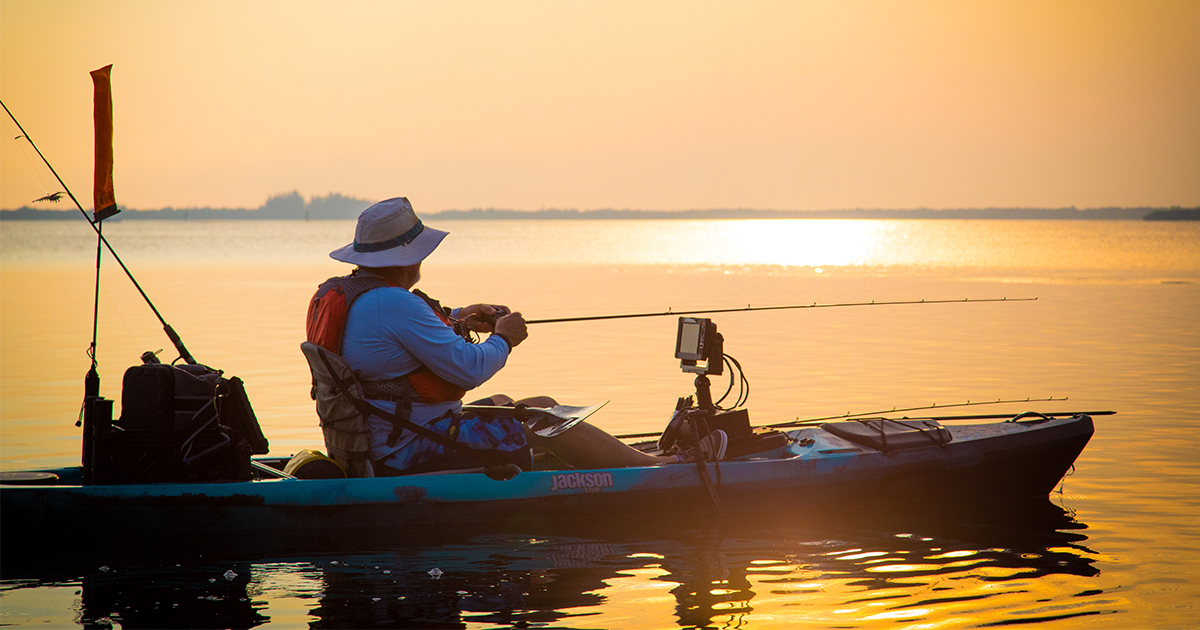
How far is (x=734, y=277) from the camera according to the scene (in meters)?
43.2

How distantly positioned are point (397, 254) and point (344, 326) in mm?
438

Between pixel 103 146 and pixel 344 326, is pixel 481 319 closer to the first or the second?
pixel 344 326

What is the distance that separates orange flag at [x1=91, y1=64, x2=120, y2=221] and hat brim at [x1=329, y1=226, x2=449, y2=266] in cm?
146

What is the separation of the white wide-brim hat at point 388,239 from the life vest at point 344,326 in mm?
111

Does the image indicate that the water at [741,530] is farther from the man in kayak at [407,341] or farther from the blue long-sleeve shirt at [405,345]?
the blue long-sleeve shirt at [405,345]

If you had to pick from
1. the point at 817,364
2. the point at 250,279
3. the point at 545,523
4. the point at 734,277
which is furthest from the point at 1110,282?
the point at 545,523

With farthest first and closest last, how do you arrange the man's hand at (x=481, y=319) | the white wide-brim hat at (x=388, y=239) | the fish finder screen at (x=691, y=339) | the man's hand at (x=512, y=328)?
the fish finder screen at (x=691, y=339), the man's hand at (x=481, y=319), the man's hand at (x=512, y=328), the white wide-brim hat at (x=388, y=239)

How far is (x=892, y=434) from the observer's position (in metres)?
7.23

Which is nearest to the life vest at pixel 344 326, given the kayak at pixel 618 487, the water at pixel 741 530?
the kayak at pixel 618 487

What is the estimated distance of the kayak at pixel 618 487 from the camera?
5922mm

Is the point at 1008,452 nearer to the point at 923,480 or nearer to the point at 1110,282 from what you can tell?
the point at 923,480

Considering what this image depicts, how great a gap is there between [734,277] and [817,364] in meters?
27.9

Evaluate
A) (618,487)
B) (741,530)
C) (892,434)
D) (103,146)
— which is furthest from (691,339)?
(103,146)

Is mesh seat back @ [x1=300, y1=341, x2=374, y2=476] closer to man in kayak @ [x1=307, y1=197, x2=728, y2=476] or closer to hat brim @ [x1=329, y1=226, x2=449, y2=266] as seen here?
man in kayak @ [x1=307, y1=197, x2=728, y2=476]
